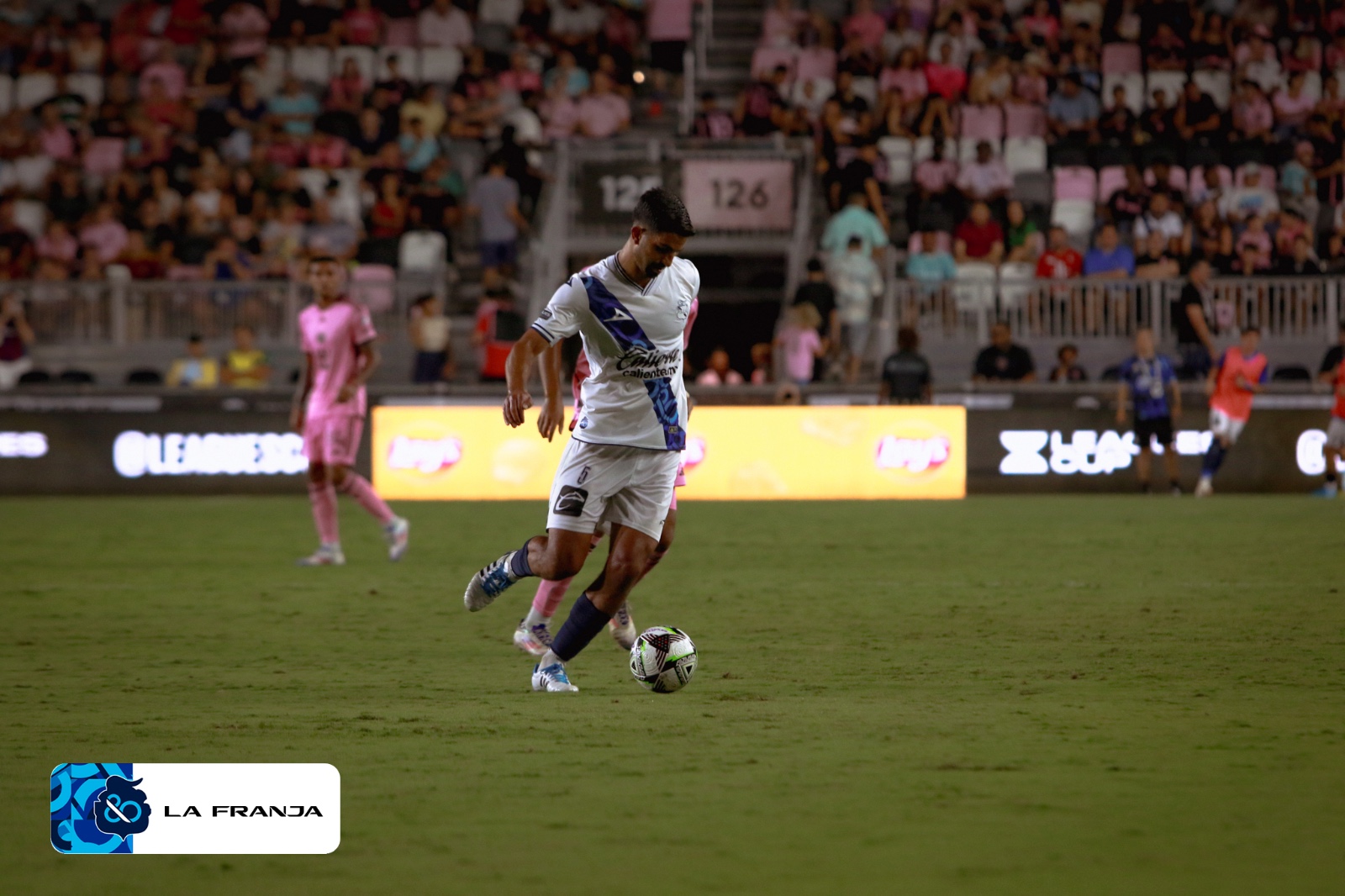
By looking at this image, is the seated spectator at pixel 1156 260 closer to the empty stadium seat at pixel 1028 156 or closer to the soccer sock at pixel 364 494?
the empty stadium seat at pixel 1028 156

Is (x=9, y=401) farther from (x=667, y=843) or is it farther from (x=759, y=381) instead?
(x=667, y=843)

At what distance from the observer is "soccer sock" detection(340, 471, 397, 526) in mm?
13273

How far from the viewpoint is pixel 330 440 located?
13.0 m

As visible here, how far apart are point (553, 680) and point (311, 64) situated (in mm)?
21586

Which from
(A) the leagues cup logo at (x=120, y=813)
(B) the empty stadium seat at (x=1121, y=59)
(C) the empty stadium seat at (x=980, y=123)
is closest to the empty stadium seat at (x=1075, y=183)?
(C) the empty stadium seat at (x=980, y=123)

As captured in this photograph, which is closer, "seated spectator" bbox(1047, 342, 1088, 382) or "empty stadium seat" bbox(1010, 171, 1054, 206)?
"seated spectator" bbox(1047, 342, 1088, 382)

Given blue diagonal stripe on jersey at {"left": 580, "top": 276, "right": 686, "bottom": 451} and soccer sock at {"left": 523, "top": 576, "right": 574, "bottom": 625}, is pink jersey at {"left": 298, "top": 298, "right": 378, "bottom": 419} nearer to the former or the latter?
soccer sock at {"left": 523, "top": 576, "right": 574, "bottom": 625}

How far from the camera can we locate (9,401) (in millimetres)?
21266

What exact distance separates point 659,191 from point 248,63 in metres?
21.8

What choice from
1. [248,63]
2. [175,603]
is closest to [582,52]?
[248,63]

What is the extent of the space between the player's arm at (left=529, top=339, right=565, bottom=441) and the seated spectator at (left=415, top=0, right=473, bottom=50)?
2068cm

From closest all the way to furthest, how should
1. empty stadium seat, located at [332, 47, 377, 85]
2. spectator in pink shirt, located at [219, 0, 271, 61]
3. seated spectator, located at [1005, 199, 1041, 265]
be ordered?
seated spectator, located at [1005, 199, 1041, 265], empty stadium seat, located at [332, 47, 377, 85], spectator in pink shirt, located at [219, 0, 271, 61]

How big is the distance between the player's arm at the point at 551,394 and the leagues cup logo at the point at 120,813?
9.28ft

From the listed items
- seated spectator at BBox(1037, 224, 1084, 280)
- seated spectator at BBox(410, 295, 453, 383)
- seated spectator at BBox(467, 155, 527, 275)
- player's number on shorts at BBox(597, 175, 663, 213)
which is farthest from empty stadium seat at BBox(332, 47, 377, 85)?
seated spectator at BBox(1037, 224, 1084, 280)
